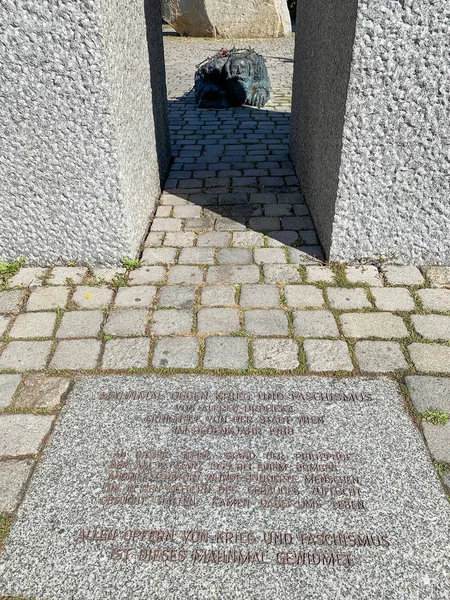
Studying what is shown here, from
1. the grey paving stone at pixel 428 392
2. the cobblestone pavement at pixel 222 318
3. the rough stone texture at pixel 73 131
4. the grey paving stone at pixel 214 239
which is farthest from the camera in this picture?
the grey paving stone at pixel 214 239

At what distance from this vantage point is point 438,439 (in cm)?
236

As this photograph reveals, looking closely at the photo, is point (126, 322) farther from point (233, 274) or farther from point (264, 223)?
point (264, 223)

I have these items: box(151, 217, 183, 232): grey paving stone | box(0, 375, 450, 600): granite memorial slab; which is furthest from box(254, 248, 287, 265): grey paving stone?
box(0, 375, 450, 600): granite memorial slab

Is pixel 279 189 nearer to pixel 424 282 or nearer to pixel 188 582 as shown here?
pixel 424 282

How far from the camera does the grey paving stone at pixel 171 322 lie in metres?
3.07

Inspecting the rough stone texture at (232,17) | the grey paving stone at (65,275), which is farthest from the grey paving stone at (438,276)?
the rough stone texture at (232,17)

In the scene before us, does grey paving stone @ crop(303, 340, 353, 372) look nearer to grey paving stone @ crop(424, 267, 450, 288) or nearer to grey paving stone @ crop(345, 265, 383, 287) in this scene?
grey paving stone @ crop(345, 265, 383, 287)

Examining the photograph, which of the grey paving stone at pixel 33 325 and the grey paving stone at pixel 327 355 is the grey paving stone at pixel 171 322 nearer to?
the grey paving stone at pixel 33 325

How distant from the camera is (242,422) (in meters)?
2.42

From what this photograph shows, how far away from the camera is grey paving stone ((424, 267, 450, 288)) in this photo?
3488 mm

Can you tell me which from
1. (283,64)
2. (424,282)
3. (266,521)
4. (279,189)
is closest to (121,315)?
(266,521)

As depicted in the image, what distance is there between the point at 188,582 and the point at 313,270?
2.33 meters

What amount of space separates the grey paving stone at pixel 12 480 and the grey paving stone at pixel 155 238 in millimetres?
2100

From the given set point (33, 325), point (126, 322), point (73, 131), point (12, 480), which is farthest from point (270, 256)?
point (12, 480)
